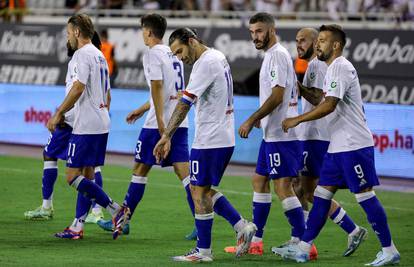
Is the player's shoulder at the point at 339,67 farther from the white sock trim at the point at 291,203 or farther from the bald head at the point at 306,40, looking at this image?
the white sock trim at the point at 291,203

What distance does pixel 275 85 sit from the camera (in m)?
9.62

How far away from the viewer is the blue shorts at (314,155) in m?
10.4

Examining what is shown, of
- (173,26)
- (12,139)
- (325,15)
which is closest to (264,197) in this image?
(12,139)

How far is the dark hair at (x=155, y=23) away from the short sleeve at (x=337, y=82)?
2287 millimetres

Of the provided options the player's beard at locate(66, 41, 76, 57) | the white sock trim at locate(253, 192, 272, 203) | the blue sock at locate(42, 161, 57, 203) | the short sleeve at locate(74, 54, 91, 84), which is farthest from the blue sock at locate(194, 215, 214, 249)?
the blue sock at locate(42, 161, 57, 203)

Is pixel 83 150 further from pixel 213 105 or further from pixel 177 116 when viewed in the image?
pixel 213 105

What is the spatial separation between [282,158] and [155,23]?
2.19 meters

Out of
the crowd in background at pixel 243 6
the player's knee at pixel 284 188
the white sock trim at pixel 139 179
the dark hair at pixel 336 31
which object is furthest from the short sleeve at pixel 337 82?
the crowd in background at pixel 243 6

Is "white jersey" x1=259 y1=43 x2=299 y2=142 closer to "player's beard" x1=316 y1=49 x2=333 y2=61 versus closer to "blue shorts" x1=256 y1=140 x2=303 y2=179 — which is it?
"blue shorts" x1=256 y1=140 x2=303 y2=179

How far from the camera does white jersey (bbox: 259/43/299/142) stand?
9656 millimetres

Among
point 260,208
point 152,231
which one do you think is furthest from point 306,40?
point 152,231

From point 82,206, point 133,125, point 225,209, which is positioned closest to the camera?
point 225,209

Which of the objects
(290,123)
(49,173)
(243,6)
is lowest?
(49,173)

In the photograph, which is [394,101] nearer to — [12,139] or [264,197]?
[12,139]
